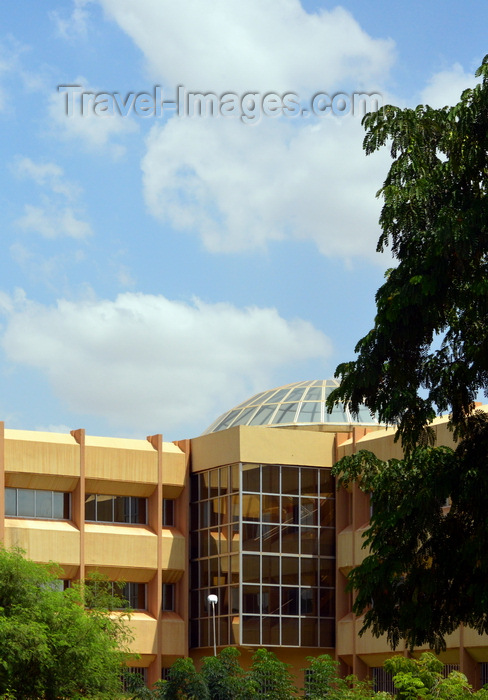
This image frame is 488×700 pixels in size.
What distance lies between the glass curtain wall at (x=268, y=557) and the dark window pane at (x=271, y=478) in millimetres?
43

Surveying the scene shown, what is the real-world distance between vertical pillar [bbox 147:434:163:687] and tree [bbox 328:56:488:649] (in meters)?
32.4

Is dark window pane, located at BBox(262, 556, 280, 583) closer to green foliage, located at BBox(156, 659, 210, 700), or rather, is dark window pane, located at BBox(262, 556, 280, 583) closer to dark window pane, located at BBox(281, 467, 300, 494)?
dark window pane, located at BBox(281, 467, 300, 494)

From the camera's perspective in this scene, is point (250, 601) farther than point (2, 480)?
Yes

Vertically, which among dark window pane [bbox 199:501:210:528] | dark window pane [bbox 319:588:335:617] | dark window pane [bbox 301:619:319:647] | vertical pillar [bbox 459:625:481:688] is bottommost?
vertical pillar [bbox 459:625:481:688]

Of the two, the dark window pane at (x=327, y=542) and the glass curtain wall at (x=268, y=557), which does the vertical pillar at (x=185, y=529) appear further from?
the dark window pane at (x=327, y=542)

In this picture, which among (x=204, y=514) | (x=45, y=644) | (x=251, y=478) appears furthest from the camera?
(x=204, y=514)

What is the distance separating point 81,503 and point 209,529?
5.83 m

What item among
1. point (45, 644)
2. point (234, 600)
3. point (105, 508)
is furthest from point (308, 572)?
point (45, 644)

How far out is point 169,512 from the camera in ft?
186

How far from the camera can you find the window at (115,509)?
2147 inches

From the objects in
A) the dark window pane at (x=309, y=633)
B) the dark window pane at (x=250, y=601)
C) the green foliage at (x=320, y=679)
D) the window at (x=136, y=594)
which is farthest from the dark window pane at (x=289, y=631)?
the green foliage at (x=320, y=679)

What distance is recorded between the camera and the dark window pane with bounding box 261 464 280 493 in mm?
53688

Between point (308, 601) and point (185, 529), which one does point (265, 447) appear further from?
point (308, 601)

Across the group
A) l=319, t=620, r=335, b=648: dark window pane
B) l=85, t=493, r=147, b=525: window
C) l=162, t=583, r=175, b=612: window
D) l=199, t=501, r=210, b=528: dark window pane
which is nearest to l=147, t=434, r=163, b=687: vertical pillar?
l=85, t=493, r=147, b=525: window
